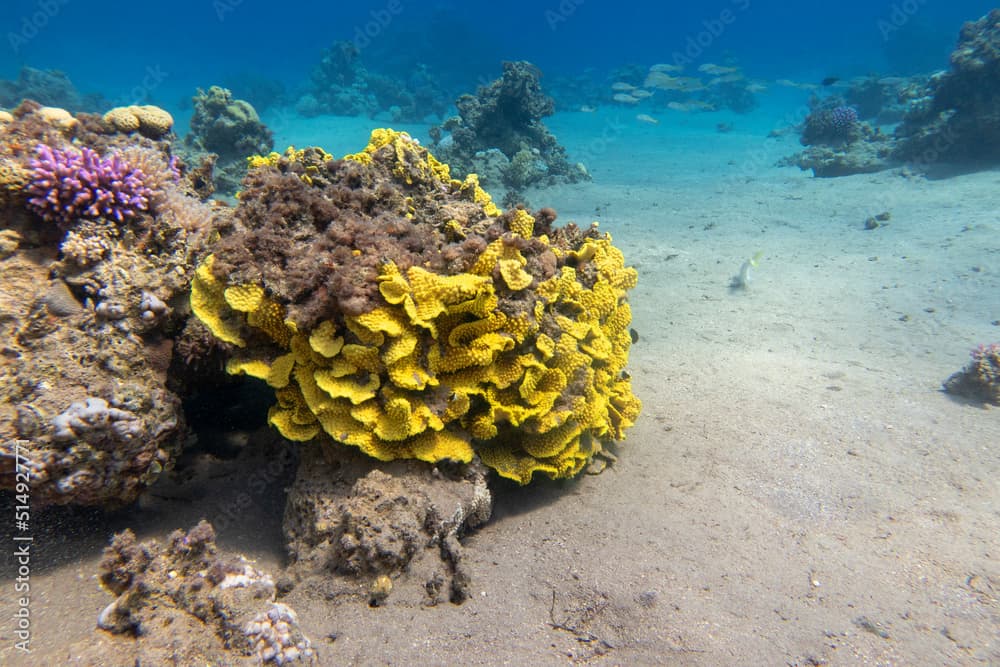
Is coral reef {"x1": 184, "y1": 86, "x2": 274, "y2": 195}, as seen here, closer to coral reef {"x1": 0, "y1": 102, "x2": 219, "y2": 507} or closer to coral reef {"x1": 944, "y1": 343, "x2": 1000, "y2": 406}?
coral reef {"x1": 0, "y1": 102, "x2": 219, "y2": 507}

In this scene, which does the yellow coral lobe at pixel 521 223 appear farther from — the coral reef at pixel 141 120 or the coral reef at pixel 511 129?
the coral reef at pixel 511 129

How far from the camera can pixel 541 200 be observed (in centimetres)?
1390

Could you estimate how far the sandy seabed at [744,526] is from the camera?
8.46ft

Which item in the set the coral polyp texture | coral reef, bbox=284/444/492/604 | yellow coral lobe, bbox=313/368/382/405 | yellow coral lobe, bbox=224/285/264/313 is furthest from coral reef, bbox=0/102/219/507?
yellow coral lobe, bbox=313/368/382/405

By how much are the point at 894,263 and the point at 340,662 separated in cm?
1132

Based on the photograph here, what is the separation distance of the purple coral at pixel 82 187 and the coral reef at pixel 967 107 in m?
19.6

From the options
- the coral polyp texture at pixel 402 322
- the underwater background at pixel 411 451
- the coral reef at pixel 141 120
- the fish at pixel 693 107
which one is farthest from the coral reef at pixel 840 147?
the coral reef at pixel 141 120

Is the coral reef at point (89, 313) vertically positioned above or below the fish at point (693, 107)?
below

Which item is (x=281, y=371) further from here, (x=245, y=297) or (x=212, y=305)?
(x=212, y=305)

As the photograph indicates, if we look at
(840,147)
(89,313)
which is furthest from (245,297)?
(840,147)

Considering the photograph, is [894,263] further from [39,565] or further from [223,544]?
[39,565]

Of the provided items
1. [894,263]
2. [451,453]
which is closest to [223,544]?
[451,453]

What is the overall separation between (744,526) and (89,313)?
4.85 metres

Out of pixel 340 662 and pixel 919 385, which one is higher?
pixel 919 385
